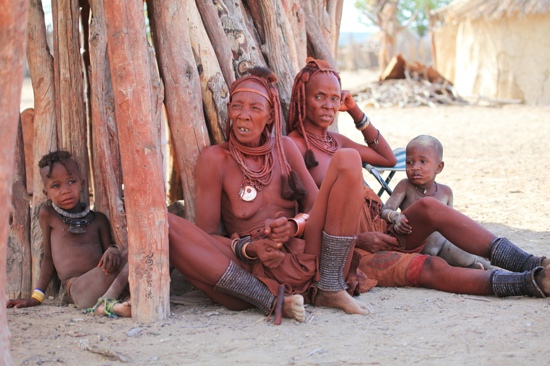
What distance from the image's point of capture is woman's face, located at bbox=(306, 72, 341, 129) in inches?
174

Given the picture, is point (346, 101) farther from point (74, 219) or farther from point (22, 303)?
point (22, 303)

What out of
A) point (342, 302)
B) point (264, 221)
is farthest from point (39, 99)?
point (342, 302)

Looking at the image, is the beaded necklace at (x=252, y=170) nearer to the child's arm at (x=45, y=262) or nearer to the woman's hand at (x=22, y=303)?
the child's arm at (x=45, y=262)

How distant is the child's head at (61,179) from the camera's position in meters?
3.98

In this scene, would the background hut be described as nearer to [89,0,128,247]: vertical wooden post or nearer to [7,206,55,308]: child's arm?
[89,0,128,247]: vertical wooden post

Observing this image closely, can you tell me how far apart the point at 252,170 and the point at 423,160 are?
1112 mm

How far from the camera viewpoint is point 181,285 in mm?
4316

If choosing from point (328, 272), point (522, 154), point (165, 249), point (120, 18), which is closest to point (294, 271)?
point (328, 272)

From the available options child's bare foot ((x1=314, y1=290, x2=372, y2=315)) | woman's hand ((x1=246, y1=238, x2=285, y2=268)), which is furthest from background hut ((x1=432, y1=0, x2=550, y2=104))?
woman's hand ((x1=246, y1=238, x2=285, y2=268))

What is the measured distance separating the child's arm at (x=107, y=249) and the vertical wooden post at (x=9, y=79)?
1287 millimetres

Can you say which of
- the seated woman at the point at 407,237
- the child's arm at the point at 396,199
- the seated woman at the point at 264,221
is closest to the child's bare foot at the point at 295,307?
the seated woman at the point at 264,221

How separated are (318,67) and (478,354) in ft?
7.14

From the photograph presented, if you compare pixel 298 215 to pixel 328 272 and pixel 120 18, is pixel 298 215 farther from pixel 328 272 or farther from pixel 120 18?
pixel 120 18

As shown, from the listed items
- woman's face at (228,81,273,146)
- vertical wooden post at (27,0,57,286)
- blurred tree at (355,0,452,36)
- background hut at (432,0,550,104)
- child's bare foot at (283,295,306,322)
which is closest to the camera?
child's bare foot at (283,295,306,322)
